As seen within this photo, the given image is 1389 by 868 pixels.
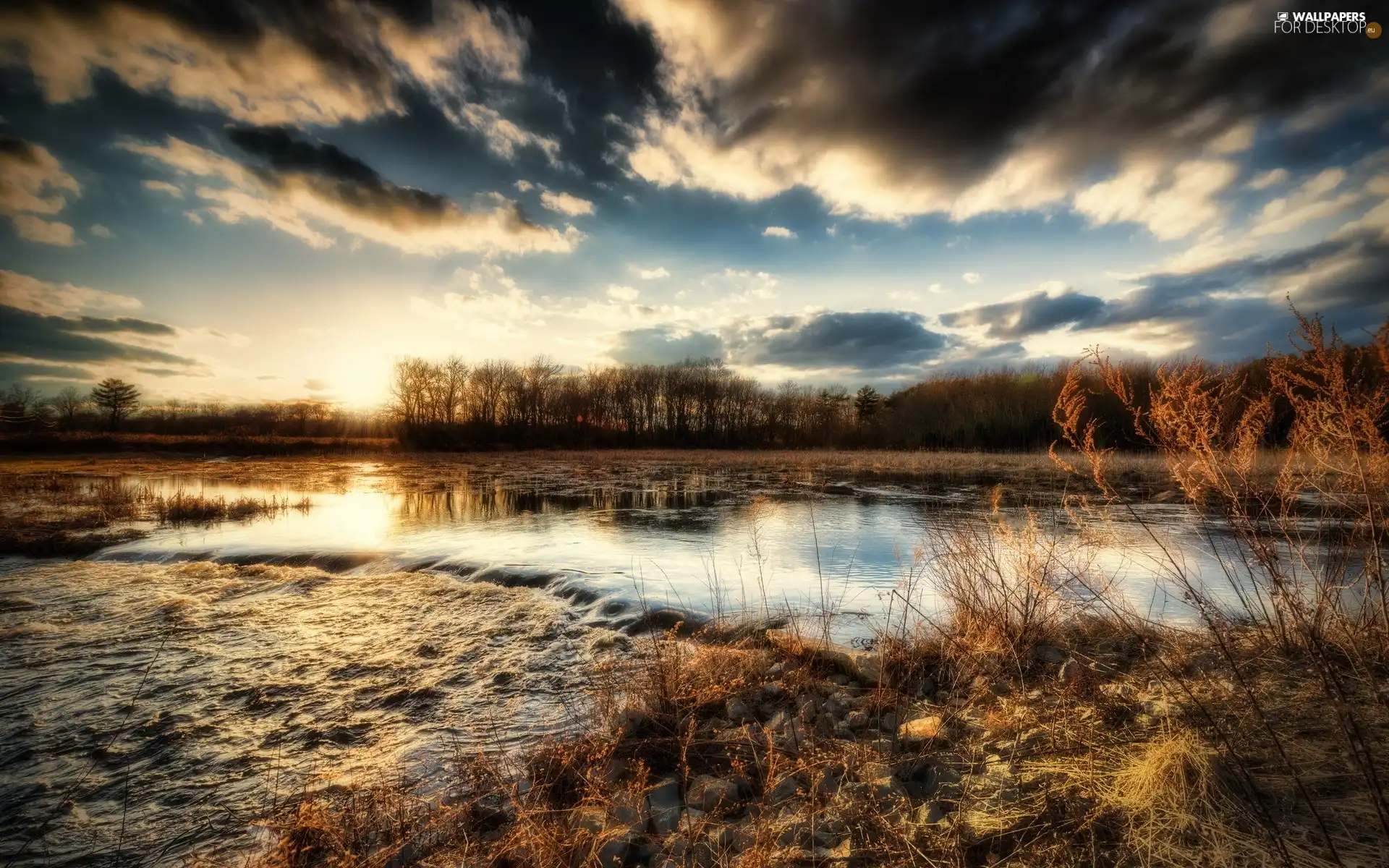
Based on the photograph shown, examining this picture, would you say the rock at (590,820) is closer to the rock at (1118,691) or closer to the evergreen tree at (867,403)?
the rock at (1118,691)

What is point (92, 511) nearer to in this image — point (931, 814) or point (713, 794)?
point (713, 794)

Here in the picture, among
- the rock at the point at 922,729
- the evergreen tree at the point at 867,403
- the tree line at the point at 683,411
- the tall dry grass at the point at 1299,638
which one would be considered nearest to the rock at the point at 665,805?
the rock at the point at 922,729

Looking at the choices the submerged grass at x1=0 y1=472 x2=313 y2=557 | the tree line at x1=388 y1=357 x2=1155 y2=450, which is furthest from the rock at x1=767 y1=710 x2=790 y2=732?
A: the tree line at x1=388 y1=357 x2=1155 y2=450

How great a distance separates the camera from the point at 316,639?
6680 millimetres

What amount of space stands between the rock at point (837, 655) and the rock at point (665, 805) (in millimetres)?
2132

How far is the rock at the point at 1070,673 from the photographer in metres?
4.16

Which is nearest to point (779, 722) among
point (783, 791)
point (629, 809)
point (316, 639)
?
point (783, 791)

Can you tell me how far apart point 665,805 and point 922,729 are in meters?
1.83

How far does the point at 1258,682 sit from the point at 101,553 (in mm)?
18138

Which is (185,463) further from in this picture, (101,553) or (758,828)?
(758,828)

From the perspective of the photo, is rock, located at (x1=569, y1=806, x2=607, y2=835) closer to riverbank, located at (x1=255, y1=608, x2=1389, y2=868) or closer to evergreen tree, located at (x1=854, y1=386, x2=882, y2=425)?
riverbank, located at (x1=255, y1=608, x2=1389, y2=868)

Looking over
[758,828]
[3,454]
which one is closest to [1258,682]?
[758,828]

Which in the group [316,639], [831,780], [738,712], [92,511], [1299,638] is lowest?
[316,639]

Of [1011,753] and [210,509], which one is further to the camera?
[210,509]
